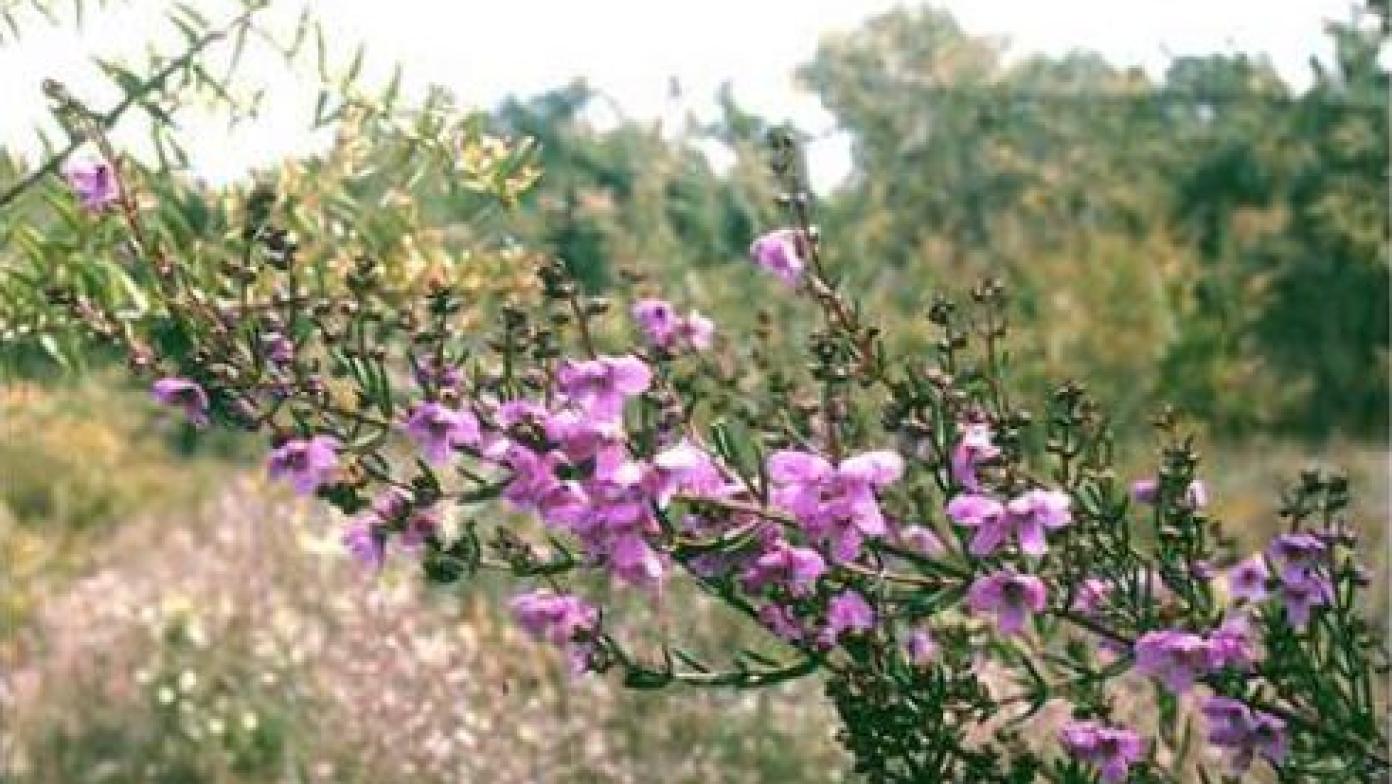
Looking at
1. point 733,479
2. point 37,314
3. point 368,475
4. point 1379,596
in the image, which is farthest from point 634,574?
point 1379,596

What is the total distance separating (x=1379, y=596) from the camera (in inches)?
251

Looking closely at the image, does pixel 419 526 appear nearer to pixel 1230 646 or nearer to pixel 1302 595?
pixel 1230 646

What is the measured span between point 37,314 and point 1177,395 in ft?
23.7

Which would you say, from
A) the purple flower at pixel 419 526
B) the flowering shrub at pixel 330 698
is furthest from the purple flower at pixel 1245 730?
the flowering shrub at pixel 330 698

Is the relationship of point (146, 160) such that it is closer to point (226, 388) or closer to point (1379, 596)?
point (226, 388)

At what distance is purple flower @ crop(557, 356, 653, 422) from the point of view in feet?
8.84

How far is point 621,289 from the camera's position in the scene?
25.4 ft

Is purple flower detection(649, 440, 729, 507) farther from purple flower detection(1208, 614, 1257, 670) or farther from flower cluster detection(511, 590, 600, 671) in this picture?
purple flower detection(1208, 614, 1257, 670)

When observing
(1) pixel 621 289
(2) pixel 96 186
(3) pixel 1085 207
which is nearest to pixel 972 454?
(2) pixel 96 186

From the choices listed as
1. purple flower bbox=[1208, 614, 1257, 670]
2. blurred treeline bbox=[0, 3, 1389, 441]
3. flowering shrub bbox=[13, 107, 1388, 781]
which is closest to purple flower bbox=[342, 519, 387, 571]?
flowering shrub bbox=[13, 107, 1388, 781]

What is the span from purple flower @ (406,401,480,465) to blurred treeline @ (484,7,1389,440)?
4.98 meters

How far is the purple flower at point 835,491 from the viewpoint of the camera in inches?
103

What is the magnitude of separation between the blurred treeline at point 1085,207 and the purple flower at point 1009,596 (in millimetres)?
5007

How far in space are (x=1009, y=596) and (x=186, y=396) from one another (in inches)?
38.1
